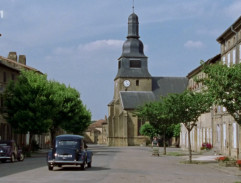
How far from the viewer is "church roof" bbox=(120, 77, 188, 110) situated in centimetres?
11475

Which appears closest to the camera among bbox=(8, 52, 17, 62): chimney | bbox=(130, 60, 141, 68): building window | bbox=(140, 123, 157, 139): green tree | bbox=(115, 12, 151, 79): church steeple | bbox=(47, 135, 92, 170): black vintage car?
bbox=(47, 135, 92, 170): black vintage car

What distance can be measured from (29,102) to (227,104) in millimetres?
29587

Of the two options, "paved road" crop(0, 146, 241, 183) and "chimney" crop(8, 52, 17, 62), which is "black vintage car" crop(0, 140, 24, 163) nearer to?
"paved road" crop(0, 146, 241, 183)

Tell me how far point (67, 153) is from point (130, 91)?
91.6m

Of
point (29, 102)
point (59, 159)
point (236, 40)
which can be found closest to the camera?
point (59, 159)

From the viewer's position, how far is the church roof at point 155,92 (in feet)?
376

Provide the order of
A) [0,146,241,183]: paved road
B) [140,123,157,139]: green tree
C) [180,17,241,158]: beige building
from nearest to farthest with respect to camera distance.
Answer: [0,146,241,183]: paved road < [180,17,241,158]: beige building < [140,123,157,139]: green tree

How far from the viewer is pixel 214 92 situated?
26594 mm

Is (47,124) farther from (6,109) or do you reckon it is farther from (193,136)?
(193,136)

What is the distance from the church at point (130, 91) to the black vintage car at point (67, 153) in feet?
276

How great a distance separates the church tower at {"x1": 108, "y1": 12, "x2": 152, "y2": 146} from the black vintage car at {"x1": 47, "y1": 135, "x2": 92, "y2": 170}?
84.8 m

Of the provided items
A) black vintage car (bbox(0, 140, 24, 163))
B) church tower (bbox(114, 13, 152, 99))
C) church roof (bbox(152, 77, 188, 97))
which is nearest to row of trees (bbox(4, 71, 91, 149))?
black vintage car (bbox(0, 140, 24, 163))

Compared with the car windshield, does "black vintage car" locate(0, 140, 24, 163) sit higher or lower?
lower

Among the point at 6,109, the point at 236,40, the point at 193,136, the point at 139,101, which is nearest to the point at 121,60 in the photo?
the point at 139,101
